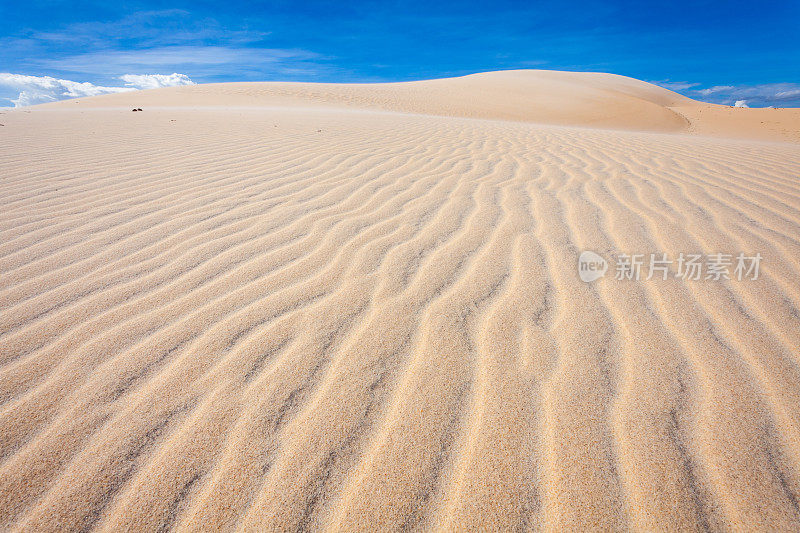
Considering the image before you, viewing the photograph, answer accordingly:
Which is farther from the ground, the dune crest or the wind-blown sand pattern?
the dune crest

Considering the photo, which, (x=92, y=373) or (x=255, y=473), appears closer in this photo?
(x=255, y=473)

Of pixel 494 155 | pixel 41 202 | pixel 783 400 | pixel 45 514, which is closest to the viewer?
pixel 45 514

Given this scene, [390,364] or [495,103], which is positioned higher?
[495,103]

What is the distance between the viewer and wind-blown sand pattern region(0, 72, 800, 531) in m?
1.04

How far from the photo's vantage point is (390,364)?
1.46 meters

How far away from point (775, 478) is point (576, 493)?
0.57 meters

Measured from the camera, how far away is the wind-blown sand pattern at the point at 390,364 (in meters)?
1.04

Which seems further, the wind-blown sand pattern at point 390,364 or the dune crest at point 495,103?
the dune crest at point 495,103

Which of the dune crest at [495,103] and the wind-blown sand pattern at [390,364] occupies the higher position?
the dune crest at [495,103]

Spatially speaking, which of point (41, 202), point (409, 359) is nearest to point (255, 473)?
point (409, 359)

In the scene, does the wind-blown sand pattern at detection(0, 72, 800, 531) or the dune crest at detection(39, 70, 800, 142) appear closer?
the wind-blown sand pattern at detection(0, 72, 800, 531)

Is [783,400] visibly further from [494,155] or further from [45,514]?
[494,155]

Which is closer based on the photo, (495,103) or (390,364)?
(390,364)

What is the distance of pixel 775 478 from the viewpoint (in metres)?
1.08
